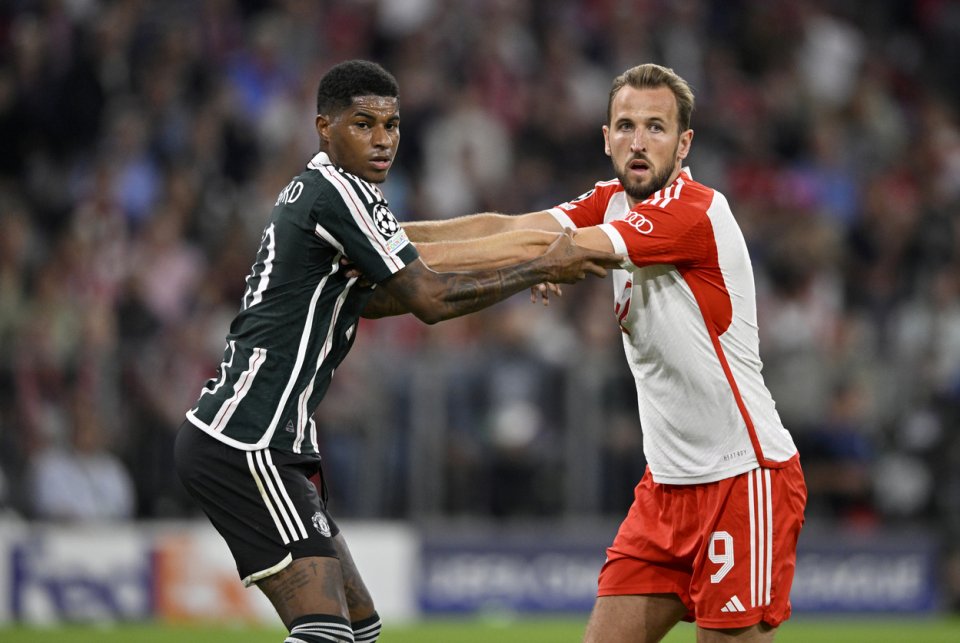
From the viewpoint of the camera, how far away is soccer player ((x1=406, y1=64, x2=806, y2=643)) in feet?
18.3

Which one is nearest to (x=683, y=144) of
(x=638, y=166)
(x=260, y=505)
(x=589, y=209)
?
(x=638, y=166)

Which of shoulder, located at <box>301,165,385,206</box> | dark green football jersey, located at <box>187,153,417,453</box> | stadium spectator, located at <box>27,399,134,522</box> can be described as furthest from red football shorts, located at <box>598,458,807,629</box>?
stadium spectator, located at <box>27,399,134,522</box>

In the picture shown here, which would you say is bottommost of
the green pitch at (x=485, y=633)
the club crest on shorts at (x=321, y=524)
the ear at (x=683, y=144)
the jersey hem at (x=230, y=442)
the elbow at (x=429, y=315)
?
the green pitch at (x=485, y=633)

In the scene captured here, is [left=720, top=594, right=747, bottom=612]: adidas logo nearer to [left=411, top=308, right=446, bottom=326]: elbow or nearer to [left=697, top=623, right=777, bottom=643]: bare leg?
[left=697, top=623, right=777, bottom=643]: bare leg

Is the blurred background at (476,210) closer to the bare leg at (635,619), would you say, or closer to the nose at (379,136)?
the bare leg at (635,619)

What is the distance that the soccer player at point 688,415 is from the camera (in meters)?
5.57

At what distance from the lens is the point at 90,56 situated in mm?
14664

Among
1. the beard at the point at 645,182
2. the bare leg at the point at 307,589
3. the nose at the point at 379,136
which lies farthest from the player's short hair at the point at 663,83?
the bare leg at the point at 307,589

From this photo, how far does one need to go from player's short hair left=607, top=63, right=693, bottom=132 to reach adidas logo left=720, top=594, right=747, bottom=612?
1.83m

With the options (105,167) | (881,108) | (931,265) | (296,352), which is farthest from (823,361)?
(296,352)

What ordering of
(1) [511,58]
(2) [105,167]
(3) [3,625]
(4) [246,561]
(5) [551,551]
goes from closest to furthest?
(4) [246,561], (3) [3,625], (5) [551,551], (2) [105,167], (1) [511,58]

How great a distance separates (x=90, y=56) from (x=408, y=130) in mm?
3232

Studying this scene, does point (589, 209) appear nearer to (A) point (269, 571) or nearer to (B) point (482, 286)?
(B) point (482, 286)

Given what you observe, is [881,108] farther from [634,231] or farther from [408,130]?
[634,231]
